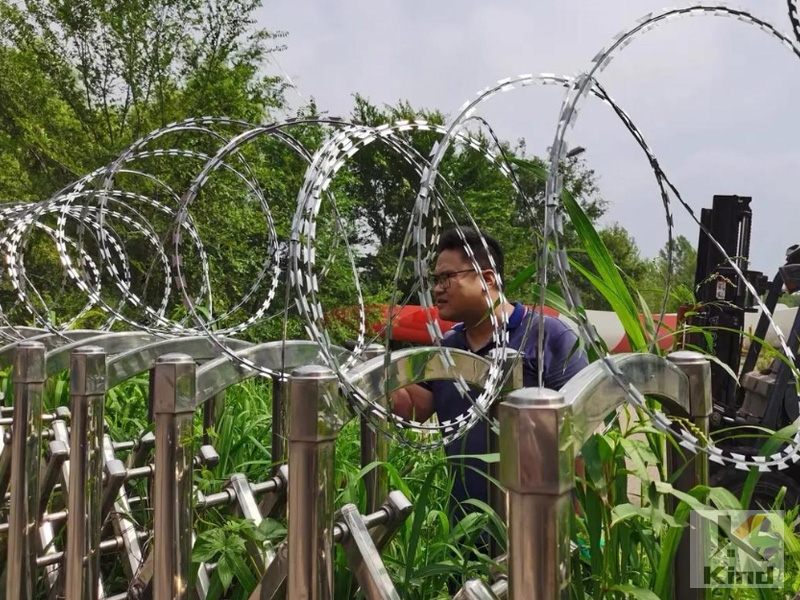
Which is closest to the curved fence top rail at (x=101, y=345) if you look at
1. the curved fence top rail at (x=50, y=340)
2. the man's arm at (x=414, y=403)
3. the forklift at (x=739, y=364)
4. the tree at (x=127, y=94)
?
the curved fence top rail at (x=50, y=340)

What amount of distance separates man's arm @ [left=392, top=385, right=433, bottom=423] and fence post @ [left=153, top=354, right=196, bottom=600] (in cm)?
127

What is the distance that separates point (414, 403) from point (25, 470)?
56.6 inches

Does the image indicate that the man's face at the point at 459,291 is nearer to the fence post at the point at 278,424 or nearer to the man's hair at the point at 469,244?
the man's hair at the point at 469,244

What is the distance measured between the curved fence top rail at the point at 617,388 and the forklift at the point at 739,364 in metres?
3.59

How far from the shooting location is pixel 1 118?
1145 cm

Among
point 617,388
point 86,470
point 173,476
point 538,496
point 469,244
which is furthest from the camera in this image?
point 469,244

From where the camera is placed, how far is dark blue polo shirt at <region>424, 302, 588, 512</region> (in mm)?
2811

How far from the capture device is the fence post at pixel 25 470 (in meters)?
2.39

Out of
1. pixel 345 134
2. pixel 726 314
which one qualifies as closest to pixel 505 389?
pixel 345 134

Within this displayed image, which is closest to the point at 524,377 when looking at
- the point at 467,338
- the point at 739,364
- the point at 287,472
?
the point at 467,338

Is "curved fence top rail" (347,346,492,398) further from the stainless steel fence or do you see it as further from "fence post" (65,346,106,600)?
"fence post" (65,346,106,600)

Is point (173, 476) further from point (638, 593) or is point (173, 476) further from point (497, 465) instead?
point (638, 593)

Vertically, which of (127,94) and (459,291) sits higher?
(127,94)

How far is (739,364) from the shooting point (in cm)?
550
